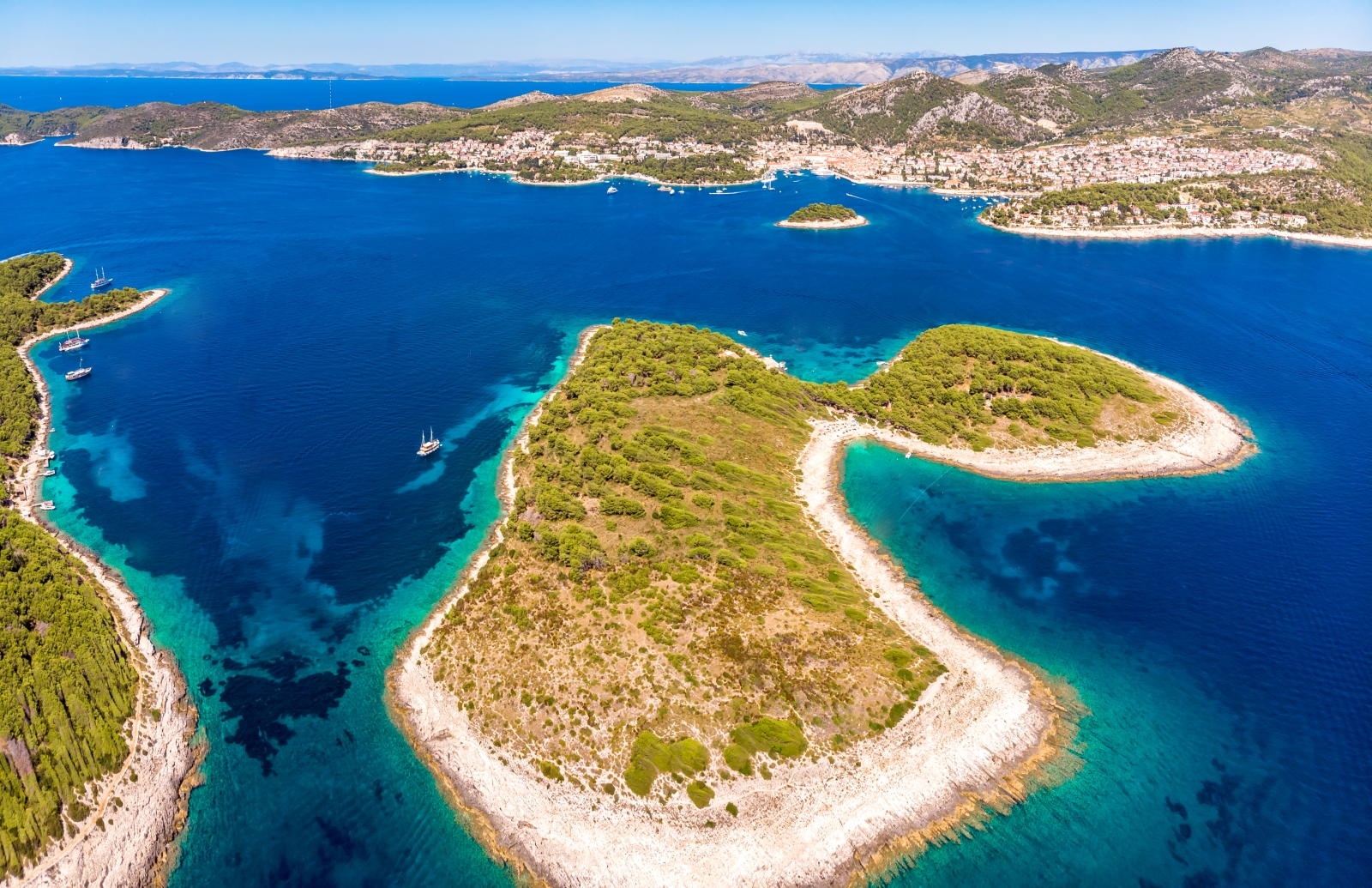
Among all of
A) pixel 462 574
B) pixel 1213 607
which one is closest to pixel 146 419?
pixel 462 574

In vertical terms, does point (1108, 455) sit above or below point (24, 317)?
below

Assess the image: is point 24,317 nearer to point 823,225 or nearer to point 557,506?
point 557,506

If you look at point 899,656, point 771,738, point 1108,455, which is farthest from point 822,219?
point 771,738

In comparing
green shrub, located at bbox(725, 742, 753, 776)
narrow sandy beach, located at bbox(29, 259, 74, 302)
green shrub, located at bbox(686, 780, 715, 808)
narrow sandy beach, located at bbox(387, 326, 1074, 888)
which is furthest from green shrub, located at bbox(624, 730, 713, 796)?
narrow sandy beach, located at bbox(29, 259, 74, 302)

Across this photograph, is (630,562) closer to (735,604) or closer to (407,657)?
(735,604)

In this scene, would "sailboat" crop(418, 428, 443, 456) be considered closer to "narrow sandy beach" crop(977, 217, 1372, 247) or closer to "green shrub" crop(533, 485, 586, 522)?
"green shrub" crop(533, 485, 586, 522)

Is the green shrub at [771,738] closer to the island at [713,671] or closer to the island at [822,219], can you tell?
the island at [713,671]

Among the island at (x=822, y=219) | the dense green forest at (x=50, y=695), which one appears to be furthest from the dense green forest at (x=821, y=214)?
the dense green forest at (x=50, y=695)
